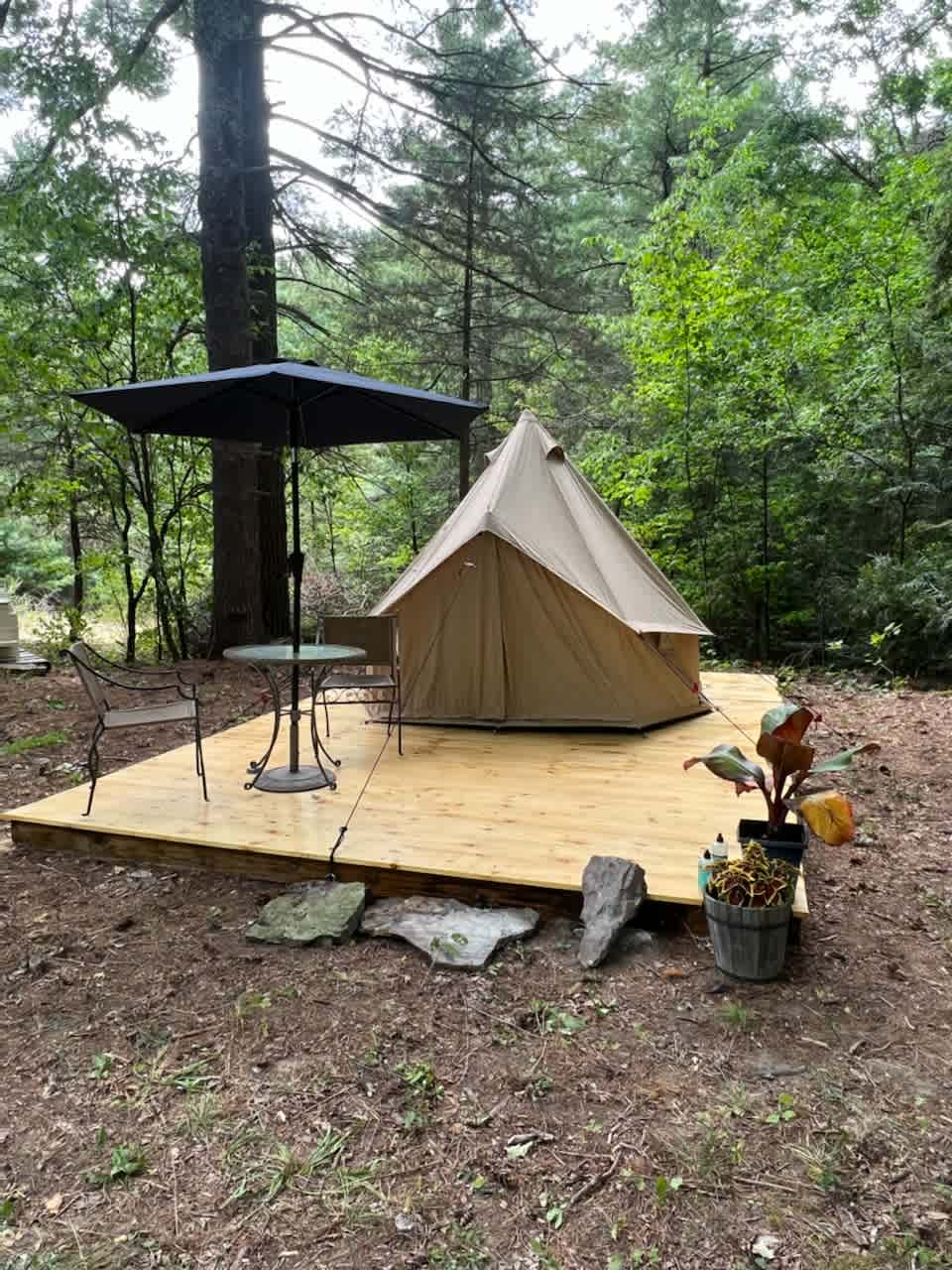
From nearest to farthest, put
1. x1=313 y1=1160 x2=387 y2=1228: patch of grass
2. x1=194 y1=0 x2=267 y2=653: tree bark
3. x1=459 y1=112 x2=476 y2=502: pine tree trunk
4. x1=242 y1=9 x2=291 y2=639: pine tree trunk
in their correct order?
1. x1=313 y1=1160 x2=387 y2=1228: patch of grass
2. x1=194 y1=0 x2=267 y2=653: tree bark
3. x1=242 y1=9 x2=291 y2=639: pine tree trunk
4. x1=459 y1=112 x2=476 y2=502: pine tree trunk

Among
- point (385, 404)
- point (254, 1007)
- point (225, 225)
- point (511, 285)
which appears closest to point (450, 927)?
point (254, 1007)

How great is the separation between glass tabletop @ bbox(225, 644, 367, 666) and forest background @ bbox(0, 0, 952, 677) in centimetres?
343

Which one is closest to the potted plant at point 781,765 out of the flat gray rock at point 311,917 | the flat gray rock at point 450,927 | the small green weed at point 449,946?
the flat gray rock at point 450,927

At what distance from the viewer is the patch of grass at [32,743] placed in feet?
15.4

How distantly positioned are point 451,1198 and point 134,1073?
92 centimetres

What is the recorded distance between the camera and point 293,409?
367 centimetres

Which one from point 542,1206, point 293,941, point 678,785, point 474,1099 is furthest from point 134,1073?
point 678,785

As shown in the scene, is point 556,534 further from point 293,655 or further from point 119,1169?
point 119,1169

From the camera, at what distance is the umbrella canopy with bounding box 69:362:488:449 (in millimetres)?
3492

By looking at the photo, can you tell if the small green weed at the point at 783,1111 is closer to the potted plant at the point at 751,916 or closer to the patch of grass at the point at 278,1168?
the potted plant at the point at 751,916

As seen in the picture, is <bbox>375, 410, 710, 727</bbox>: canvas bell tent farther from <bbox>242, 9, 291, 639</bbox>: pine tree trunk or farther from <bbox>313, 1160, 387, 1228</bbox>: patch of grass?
<bbox>313, 1160, 387, 1228</bbox>: patch of grass

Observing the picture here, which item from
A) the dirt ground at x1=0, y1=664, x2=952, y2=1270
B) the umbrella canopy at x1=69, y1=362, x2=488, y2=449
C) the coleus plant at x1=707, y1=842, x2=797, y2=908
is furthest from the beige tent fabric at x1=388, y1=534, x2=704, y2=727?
the coleus plant at x1=707, y1=842, x2=797, y2=908

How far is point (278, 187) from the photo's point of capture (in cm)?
777

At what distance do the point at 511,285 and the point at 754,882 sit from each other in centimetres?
727
